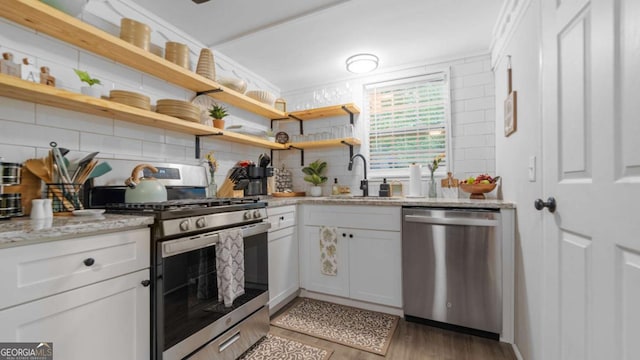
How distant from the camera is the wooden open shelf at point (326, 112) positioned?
2.88 m

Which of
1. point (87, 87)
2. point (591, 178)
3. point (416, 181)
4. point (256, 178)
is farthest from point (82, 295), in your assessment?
point (416, 181)

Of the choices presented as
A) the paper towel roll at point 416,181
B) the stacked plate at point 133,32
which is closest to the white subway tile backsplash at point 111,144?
the stacked plate at point 133,32

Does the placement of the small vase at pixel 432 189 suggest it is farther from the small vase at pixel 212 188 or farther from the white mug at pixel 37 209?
the white mug at pixel 37 209

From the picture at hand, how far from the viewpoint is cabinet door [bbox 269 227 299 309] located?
84.3 inches

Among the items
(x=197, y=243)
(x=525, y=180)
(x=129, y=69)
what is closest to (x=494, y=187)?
(x=525, y=180)

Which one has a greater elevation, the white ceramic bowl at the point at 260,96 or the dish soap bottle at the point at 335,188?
the white ceramic bowl at the point at 260,96

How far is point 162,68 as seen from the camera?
1.85 metres

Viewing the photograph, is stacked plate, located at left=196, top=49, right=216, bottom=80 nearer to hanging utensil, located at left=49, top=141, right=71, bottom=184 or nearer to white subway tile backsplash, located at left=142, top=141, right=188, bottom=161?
white subway tile backsplash, located at left=142, top=141, right=188, bottom=161

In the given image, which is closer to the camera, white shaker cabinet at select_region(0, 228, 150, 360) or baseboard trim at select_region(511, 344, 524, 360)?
white shaker cabinet at select_region(0, 228, 150, 360)

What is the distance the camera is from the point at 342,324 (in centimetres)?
204

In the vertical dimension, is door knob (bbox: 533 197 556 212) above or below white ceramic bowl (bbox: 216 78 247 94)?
below

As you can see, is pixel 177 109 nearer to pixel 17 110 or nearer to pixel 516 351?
pixel 17 110

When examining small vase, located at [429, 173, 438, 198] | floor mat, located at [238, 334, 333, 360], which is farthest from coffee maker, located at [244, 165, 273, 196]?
small vase, located at [429, 173, 438, 198]

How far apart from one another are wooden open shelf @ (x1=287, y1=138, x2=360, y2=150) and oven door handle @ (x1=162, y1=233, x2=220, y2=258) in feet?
5.67
